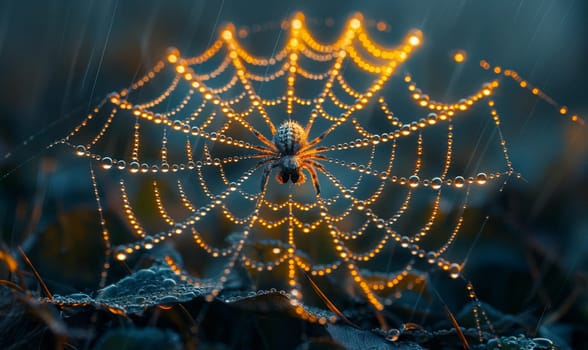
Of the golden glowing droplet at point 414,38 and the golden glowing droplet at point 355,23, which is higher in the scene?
the golden glowing droplet at point 355,23

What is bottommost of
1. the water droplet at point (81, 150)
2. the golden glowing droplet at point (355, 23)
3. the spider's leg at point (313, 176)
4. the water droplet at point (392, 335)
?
the water droplet at point (392, 335)

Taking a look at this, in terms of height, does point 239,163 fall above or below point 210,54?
below

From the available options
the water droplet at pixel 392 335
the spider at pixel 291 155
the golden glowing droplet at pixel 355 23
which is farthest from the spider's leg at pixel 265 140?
the water droplet at pixel 392 335

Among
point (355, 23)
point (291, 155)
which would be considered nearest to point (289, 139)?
point (291, 155)

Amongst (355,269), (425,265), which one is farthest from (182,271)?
(425,265)

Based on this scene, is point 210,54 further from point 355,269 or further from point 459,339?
point 459,339

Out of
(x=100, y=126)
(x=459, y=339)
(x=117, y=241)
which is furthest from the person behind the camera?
(x=100, y=126)

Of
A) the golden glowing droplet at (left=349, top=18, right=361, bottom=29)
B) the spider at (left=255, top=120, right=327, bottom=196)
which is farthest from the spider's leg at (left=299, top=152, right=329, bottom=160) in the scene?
the golden glowing droplet at (left=349, top=18, right=361, bottom=29)

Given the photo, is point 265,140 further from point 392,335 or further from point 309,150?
point 392,335

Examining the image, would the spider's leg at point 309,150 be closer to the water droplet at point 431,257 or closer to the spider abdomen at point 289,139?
the spider abdomen at point 289,139
